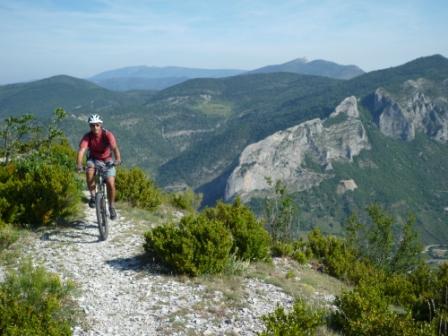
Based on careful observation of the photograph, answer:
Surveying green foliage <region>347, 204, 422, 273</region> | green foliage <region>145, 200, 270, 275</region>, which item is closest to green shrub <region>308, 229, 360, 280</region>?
green foliage <region>145, 200, 270, 275</region>

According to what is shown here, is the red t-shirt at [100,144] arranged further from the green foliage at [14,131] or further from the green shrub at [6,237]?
the green foliage at [14,131]

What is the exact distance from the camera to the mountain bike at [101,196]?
10609 millimetres

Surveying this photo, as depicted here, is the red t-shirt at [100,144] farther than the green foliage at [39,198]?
No

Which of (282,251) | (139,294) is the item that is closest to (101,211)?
(139,294)

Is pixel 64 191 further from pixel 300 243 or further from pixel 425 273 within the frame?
pixel 425 273

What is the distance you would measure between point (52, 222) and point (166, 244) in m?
4.11

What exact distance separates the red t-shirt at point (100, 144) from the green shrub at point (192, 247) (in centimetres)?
241

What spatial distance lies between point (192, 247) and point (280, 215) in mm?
11563

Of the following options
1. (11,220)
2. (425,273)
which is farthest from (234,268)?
(425,273)

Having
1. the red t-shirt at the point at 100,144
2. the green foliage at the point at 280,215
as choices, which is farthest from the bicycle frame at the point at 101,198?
the green foliage at the point at 280,215

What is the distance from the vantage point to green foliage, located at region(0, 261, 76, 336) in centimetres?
555

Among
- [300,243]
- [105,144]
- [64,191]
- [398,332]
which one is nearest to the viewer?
[398,332]

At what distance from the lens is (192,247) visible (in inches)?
358

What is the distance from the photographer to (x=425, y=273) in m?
13.1
